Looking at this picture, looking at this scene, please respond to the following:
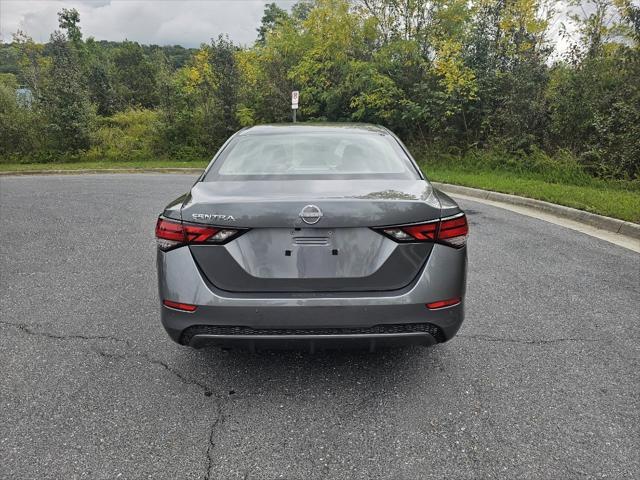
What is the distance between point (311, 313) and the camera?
7.46 ft

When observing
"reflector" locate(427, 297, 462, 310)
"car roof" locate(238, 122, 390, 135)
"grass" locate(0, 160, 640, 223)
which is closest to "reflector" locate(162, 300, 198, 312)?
"reflector" locate(427, 297, 462, 310)

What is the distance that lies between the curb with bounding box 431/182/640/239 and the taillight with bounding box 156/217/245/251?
20.3ft

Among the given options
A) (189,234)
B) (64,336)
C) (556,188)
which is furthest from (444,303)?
(556,188)

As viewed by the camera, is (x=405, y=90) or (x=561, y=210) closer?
(x=561, y=210)

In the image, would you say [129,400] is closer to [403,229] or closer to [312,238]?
[312,238]

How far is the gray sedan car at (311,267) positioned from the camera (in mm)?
2246

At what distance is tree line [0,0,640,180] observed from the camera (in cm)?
1145

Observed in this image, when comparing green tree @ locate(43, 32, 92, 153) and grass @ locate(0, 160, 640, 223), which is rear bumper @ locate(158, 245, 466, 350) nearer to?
grass @ locate(0, 160, 640, 223)

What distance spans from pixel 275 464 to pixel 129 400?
1.00m

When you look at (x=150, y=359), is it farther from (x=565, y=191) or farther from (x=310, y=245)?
(x=565, y=191)

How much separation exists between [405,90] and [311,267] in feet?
49.7

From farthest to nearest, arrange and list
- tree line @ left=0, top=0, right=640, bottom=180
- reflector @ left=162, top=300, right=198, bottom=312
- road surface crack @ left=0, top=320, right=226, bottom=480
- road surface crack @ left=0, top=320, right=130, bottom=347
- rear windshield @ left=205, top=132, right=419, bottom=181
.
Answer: tree line @ left=0, top=0, right=640, bottom=180 < road surface crack @ left=0, top=320, right=130, bottom=347 < rear windshield @ left=205, top=132, right=419, bottom=181 < reflector @ left=162, top=300, right=198, bottom=312 < road surface crack @ left=0, top=320, right=226, bottom=480

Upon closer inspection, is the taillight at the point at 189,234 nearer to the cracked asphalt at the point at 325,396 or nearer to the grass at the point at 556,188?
the cracked asphalt at the point at 325,396

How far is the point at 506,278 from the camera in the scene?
455 centimetres
